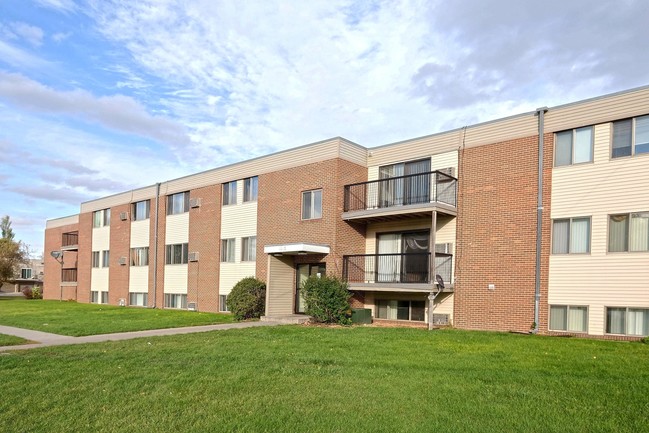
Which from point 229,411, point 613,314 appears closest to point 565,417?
point 229,411

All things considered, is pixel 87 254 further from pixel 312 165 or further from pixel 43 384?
pixel 43 384

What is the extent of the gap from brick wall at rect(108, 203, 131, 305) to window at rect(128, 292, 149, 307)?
0.34 m

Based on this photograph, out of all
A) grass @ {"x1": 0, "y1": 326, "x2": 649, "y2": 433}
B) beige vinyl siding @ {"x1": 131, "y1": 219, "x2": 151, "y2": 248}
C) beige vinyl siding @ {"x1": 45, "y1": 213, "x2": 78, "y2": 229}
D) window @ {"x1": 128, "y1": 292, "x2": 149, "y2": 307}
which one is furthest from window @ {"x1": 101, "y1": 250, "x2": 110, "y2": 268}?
grass @ {"x1": 0, "y1": 326, "x2": 649, "y2": 433}

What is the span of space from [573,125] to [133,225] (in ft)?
80.0

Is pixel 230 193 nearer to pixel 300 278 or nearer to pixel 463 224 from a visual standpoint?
pixel 300 278

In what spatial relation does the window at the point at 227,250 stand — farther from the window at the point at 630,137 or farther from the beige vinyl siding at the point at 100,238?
the window at the point at 630,137

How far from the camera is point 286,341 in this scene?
12.0 m

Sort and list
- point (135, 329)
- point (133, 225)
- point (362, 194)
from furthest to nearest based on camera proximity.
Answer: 1. point (133, 225)
2. point (362, 194)
3. point (135, 329)

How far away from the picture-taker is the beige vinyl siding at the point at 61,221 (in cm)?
3906

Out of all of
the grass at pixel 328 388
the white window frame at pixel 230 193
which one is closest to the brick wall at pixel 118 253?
the white window frame at pixel 230 193

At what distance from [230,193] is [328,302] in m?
9.43

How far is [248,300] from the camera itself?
62.0ft

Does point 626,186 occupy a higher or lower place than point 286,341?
higher

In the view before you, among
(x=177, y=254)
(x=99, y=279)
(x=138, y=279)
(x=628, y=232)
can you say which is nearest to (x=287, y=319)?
(x=628, y=232)
